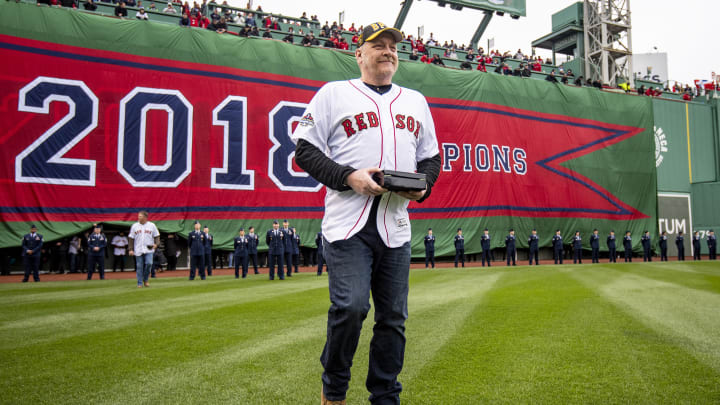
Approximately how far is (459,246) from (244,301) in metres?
15.3

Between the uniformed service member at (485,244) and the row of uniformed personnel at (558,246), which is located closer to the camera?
the row of uniformed personnel at (558,246)

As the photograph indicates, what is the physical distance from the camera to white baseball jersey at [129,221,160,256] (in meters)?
12.3

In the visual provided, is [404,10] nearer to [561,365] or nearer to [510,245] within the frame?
[510,245]

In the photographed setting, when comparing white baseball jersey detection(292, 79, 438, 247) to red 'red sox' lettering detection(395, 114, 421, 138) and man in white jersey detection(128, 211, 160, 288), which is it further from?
man in white jersey detection(128, 211, 160, 288)

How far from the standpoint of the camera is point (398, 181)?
2533 millimetres

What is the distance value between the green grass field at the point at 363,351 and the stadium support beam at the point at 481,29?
2736 cm

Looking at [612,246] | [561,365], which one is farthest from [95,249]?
[612,246]

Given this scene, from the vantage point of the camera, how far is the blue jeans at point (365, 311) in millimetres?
2588

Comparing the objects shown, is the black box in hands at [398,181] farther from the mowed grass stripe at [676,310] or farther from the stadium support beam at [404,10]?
the stadium support beam at [404,10]

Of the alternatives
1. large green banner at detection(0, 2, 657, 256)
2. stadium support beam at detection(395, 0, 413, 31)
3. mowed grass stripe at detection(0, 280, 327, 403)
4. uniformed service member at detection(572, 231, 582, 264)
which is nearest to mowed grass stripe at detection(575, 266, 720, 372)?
mowed grass stripe at detection(0, 280, 327, 403)

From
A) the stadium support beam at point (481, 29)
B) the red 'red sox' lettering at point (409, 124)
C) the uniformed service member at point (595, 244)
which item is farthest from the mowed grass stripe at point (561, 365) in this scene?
the stadium support beam at point (481, 29)

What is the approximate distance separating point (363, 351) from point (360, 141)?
2.79 meters

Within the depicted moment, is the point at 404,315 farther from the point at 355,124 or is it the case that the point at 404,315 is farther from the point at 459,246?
the point at 459,246

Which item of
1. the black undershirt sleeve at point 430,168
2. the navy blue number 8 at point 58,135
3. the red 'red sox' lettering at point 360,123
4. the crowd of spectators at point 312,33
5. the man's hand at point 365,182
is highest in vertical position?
the crowd of spectators at point 312,33
